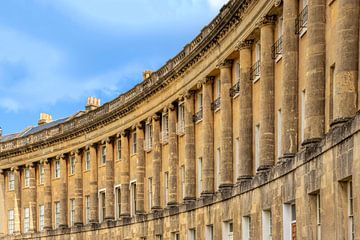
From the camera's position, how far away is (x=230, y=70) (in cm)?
4219

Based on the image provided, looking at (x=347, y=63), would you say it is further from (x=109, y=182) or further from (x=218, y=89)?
(x=109, y=182)

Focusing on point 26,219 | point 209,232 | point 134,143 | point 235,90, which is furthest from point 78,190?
point 235,90

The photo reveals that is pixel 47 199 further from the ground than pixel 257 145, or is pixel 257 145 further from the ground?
pixel 257 145

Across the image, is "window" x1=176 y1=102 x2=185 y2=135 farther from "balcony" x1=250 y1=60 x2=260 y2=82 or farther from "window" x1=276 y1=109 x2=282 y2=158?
"window" x1=276 y1=109 x2=282 y2=158

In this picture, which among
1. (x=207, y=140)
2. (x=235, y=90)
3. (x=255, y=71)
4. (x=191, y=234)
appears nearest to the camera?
(x=255, y=71)

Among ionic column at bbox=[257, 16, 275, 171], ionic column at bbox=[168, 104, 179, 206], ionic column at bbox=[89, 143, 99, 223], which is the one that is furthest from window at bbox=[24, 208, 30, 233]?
ionic column at bbox=[257, 16, 275, 171]

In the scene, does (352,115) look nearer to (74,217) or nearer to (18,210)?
(74,217)

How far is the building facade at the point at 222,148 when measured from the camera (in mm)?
25703

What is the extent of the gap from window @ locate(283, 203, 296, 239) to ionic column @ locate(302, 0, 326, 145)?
3485 millimetres

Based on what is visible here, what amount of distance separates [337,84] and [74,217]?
45720 millimetres

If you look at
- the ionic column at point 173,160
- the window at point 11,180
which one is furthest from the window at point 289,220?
the window at point 11,180

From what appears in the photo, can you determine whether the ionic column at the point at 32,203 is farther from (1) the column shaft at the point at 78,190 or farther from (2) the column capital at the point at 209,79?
(2) the column capital at the point at 209,79

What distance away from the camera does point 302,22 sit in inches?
1225

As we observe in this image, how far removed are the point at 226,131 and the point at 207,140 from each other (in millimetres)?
3590
